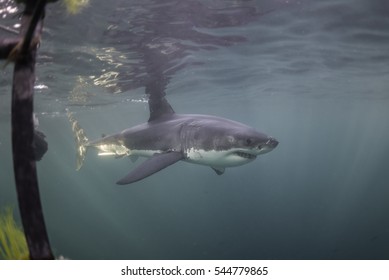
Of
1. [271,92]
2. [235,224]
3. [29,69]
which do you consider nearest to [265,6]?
[29,69]

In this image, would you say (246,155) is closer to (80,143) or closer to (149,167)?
(149,167)

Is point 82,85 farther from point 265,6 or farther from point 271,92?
point 271,92

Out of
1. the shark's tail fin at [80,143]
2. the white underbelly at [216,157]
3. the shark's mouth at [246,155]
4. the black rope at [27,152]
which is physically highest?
the black rope at [27,152]

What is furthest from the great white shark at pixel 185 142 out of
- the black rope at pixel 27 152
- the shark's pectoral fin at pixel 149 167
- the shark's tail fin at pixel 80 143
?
the black rope at pixel 27 152

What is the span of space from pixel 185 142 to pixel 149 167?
156 cm

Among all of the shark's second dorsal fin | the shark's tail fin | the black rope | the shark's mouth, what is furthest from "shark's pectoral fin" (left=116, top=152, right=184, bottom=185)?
the shark's tail fin

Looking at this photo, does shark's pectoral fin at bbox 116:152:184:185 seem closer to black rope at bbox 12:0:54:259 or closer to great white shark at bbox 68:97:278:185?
great white shark at bbox 68:97:278:185

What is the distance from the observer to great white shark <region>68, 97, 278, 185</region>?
567cm

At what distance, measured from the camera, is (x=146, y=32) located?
38.6 feet

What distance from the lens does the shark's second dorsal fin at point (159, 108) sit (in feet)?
27.8

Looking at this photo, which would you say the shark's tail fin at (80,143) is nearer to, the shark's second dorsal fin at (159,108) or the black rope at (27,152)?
the shark's second dorsal fin at (159,108)

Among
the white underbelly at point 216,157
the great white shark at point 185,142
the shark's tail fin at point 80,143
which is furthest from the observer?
the shark's tail fin at point 80,143

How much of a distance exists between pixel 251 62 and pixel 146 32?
808 centimetres

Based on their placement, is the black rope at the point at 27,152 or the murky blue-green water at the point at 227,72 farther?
the murky blue-green water at the point at 227,72
